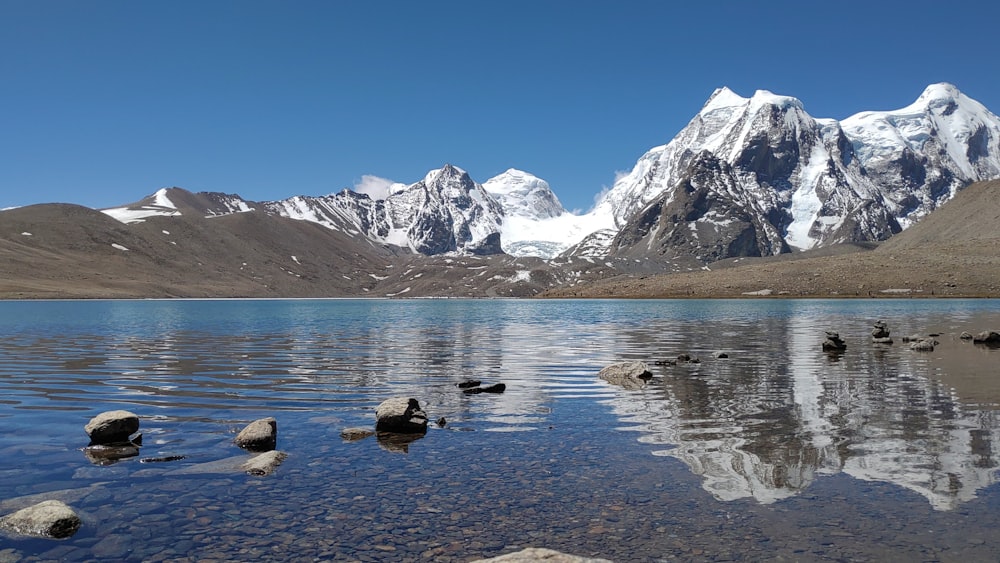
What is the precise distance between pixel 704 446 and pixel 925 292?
217369mm

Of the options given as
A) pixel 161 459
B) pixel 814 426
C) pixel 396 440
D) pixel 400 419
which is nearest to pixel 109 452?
pixel 161 459

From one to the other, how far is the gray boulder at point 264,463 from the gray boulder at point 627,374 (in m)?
19.3

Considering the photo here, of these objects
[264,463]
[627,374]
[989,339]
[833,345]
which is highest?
[989,339]

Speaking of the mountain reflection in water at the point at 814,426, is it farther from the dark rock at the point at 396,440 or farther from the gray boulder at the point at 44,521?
the gray boulder at the point at 44,521

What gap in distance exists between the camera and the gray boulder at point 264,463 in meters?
17.0

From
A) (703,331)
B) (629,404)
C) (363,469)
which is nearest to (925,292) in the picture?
(703,331)

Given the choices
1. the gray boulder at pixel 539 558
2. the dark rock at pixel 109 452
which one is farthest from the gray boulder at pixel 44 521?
the gray boulder at pixel 539 558

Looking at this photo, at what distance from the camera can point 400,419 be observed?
72.0 ft

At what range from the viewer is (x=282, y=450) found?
19531 mm

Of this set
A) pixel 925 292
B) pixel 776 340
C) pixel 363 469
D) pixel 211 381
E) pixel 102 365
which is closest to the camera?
pixel 363 469

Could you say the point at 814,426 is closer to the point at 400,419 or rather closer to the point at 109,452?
the point at 400,419

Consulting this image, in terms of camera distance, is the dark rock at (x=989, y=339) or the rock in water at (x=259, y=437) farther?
the dark rock at (x=989, y=339)

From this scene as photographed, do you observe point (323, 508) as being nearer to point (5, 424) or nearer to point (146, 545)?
point (146, 545)

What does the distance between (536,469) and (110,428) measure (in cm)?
1330
